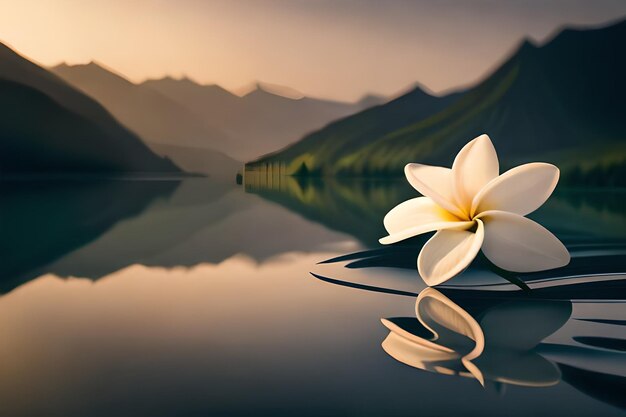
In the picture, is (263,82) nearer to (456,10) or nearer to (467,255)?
(456,10)

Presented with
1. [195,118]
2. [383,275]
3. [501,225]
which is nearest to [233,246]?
[383,275]

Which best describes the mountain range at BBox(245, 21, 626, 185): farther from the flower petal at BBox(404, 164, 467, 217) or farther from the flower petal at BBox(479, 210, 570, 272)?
the flower petal at BBox(479, 210, 570, 272)

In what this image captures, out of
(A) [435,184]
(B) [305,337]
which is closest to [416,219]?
(A) [435,184]

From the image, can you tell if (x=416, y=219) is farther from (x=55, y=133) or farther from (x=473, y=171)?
(x=55, y=133)

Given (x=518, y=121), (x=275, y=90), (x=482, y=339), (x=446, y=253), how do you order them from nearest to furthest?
(x=482, y=339) < (x=446, y=253) < (x=275, y=90) < (x=518, y=121)

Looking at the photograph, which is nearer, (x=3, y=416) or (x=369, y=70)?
(x=3, y=416)

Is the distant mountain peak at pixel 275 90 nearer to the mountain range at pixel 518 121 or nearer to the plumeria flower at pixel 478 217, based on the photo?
the mountain range at pixel 518 121
